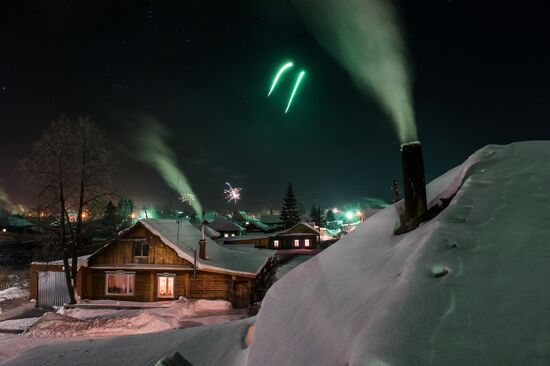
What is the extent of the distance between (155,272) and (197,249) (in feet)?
10.7

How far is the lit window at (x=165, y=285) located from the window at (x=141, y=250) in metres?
1.91

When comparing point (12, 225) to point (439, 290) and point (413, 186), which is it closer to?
point (413, 186)

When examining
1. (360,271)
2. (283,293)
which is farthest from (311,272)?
(360,271)

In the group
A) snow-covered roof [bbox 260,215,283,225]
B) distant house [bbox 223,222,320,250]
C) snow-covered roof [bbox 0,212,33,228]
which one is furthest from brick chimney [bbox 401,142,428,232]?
snow-covered roof [bbox 0,212,33,228]

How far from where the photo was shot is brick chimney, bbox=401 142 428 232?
3.95 m

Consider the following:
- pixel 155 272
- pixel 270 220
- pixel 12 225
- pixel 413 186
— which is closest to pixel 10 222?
pixel 12 225

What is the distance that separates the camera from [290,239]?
159 ft

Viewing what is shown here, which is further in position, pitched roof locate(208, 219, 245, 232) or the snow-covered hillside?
pitched roof locate(208, 219, 245, 232)

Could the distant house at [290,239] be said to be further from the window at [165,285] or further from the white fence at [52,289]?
the window at [165,285]

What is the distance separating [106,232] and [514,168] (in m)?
65.2

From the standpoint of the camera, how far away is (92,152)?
20.4 meters

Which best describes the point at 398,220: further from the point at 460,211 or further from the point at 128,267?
Answer: the point at 128,267

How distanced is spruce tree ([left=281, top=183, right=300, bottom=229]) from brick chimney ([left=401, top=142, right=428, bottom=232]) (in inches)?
2529

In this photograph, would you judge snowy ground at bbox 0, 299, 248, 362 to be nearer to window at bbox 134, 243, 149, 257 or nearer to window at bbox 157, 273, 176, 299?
window at bbox 157, 273, 176, 299
